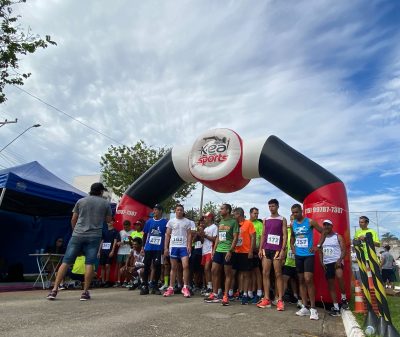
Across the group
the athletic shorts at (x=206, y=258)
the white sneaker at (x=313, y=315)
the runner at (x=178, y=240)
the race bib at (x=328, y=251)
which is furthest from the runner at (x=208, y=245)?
the white sneaker at (x=313, y=315)

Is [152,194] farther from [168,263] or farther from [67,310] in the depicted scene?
[67,310]

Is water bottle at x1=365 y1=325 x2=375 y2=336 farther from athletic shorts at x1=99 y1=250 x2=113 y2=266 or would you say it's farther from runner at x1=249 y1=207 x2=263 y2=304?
athletic shorts at x1=99 y1=250 x2=113 y2=266

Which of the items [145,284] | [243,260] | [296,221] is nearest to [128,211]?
[145,284]

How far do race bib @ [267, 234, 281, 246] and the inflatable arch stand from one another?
1270 mm

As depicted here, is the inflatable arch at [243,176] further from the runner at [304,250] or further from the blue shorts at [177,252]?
the blue shorts at [177,252]

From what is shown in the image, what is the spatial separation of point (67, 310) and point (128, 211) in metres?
5.69

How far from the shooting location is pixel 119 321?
4082 mm

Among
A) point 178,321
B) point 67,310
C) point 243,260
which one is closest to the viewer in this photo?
point 178,321

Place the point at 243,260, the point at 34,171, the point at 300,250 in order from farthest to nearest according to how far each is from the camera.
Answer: the point at 34,171 < the point at 243,260 < the point at 300,250

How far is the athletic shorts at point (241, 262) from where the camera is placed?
6.98m

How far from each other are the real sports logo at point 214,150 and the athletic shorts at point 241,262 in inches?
117

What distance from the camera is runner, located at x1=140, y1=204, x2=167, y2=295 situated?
743cm

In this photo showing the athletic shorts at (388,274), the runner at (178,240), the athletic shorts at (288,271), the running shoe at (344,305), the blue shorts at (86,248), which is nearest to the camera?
the blue shorts at (86,248)

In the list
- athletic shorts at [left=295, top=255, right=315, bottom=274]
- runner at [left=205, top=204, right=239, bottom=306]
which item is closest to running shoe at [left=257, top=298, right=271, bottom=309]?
runner at [left=205, top=204, right=239, bottom=306]
